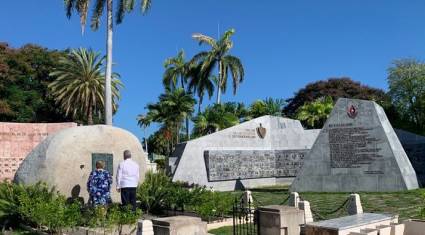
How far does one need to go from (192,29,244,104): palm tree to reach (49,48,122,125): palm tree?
9667mm

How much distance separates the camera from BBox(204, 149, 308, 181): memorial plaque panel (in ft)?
77.3

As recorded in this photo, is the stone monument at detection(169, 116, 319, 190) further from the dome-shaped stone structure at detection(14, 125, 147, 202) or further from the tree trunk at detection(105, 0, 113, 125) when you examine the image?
the dome-shaped stone structure at detection(14, 125, 147, 202)

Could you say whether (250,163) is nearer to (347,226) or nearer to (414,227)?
(414,227)

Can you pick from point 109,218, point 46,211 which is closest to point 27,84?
point 46,211

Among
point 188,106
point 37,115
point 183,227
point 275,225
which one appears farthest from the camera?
point 37,115

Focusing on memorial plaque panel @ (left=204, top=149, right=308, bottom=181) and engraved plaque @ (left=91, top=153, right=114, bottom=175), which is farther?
memorial plaque panel @ (left=204, top=149, right=308, bottom=181)

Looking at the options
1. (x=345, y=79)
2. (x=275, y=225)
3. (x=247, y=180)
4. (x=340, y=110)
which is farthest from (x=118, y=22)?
(x=345, y=79)

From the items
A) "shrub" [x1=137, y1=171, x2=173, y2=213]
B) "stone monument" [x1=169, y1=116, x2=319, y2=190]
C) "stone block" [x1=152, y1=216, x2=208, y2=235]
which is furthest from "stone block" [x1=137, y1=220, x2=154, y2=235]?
"stone monument" [x1=169, y1=116, x2=319, y2=190]

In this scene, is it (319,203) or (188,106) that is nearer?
(319,203)

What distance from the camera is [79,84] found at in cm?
3912

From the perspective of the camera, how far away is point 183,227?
268 inches

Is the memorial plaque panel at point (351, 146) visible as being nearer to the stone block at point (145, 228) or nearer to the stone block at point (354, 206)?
the stone block at point (354, 206)

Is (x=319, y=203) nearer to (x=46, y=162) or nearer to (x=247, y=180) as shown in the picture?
(x=46, y=162)

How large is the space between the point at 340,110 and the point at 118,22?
13945mm
